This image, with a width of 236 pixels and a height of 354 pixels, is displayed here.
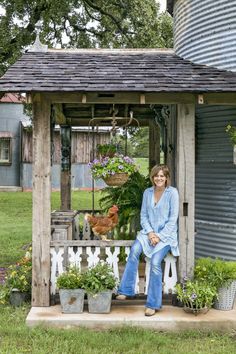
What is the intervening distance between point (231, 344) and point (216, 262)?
1.37 meters

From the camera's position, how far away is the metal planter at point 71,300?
24.8ft

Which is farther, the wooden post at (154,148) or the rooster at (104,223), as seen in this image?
the wooden post at (154,148)

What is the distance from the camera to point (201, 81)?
7.93 m

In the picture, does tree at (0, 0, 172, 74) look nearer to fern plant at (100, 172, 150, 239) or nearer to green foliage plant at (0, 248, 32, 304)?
fern plant at (100, 172, 150, 239)

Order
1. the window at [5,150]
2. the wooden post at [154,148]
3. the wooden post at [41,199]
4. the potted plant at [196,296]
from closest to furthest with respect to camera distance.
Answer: the potted plant at [196,296], the wooden post at [41,199], the wooden post at [154,148], the window at [5,150]

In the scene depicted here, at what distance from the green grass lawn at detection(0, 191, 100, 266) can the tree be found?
581 cm

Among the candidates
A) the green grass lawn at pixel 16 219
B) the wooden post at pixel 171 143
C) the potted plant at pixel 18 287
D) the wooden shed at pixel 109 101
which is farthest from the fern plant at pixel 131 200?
the wooden shed at pixel 109 101

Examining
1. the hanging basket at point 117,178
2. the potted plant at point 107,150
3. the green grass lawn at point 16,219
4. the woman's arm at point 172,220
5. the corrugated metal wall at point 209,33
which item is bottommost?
the green grass lawn at point 16,219

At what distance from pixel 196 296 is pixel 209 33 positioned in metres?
4.95

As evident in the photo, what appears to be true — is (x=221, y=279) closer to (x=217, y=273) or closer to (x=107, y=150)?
(x=217, y=273)

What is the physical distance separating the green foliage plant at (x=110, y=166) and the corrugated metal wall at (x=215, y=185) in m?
2.57

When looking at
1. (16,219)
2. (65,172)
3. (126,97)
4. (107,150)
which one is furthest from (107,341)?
(16,219)

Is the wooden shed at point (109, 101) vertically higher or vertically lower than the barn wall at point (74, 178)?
higher

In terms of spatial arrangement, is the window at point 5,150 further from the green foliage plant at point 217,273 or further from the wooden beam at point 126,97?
the green foliage plant at point 217,273
